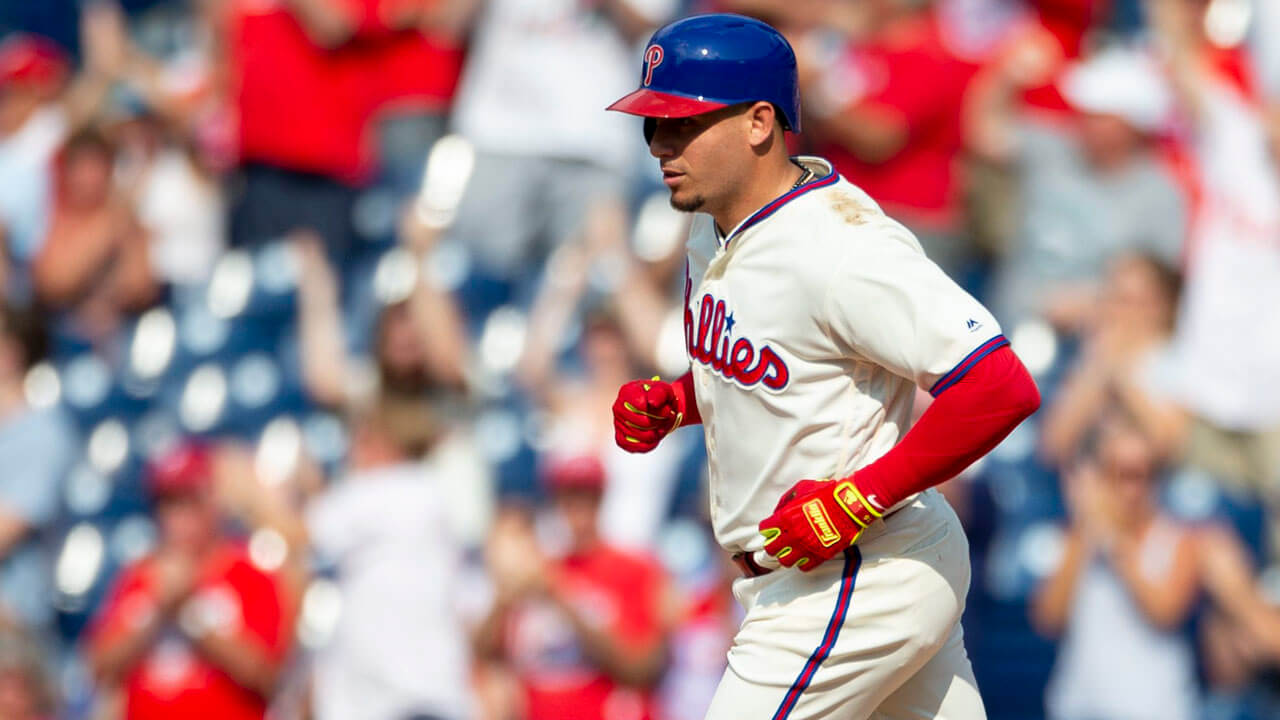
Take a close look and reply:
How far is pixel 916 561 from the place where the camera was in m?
3.05

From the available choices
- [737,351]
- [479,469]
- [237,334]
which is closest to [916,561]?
[737,351]

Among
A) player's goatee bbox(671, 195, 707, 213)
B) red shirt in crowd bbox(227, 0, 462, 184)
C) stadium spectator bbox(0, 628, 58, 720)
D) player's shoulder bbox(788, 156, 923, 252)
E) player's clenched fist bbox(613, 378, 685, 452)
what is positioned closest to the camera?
player's shoulder bbox(788, 156, 923, 252)

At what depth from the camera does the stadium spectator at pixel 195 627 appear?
559cm

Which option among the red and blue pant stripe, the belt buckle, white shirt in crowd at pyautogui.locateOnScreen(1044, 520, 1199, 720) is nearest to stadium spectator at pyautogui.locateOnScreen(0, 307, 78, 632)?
white shirt in crowd at pyautogui.locateOnScreen(1044, 520, 1199, 720)

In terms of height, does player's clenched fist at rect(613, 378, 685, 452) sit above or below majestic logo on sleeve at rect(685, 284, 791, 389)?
below

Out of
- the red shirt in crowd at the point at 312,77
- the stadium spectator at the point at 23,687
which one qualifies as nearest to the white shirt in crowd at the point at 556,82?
the red shirt in crowd at the point at 312,77

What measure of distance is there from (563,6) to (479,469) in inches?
68.1

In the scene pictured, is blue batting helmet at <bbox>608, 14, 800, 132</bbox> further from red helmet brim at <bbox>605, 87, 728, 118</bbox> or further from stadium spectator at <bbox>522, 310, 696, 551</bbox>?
stadium spectator at <bbox>522, 310, 696, 551</bbox>

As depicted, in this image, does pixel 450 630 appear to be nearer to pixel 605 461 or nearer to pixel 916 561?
pixel 605 461

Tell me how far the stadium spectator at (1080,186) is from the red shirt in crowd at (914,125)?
19 centimetres

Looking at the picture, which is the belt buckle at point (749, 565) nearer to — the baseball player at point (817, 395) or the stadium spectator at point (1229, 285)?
the baseball player at point (817, 395)

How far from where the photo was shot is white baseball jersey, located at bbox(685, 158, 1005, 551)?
9.45 feet

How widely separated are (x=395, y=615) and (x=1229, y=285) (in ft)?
9.02

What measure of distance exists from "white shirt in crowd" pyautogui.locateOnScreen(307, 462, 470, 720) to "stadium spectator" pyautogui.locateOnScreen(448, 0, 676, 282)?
1.32 meters
